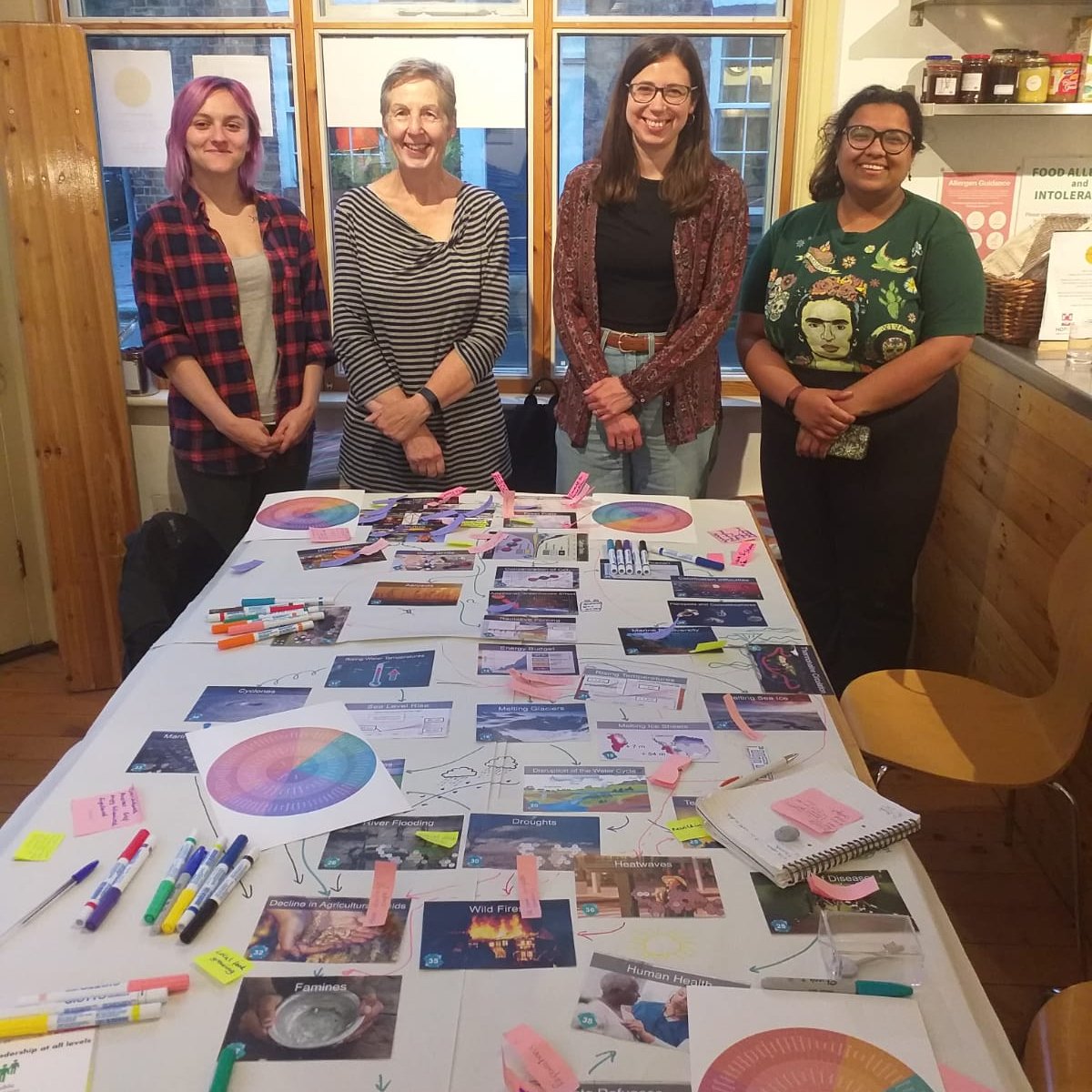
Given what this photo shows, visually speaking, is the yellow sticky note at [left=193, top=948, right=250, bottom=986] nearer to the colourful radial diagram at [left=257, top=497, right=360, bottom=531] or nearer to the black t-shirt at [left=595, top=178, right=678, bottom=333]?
the colourful radial diagram at [left=257, top=497, right=360, bottom=531]

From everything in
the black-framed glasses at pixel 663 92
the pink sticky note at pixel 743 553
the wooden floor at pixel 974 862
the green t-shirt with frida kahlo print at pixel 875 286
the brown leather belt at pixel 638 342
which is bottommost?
the wooden floor at pixel 974 862

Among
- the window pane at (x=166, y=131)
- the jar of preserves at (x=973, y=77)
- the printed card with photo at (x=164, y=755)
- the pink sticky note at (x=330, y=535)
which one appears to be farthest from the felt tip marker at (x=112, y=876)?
the jar of preserves at (x=973, y=77)

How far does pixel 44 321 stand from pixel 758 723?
2189mm

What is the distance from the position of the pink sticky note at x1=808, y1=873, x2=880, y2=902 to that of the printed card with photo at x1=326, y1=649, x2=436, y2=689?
597mm

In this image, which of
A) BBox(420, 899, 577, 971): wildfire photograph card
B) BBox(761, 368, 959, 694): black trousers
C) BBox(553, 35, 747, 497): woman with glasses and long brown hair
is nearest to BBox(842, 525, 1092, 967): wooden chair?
BBox(761, 368, 959, 694): black trousers

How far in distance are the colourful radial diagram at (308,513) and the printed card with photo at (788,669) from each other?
0.91 m

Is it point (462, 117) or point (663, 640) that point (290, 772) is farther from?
point (462, 117)

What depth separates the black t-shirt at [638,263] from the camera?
2318 millimetres

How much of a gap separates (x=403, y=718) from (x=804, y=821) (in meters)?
0.51

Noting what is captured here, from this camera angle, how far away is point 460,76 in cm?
305

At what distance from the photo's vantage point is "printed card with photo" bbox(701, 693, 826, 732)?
54.1 inches

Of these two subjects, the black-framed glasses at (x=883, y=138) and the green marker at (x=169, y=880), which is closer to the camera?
the green marker at (x=169, y=880)

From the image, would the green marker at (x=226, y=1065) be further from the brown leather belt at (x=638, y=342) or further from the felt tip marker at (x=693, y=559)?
the brown leather belt at (x=638, y=342)

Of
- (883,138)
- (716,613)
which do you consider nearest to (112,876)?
(716,613)
